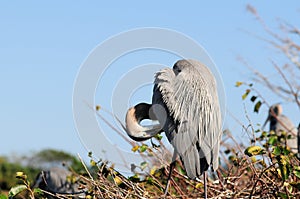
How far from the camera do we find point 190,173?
384 cm

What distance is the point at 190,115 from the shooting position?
391 cm

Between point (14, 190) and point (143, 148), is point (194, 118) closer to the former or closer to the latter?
point (143, 148)

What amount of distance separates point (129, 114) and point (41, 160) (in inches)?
1064

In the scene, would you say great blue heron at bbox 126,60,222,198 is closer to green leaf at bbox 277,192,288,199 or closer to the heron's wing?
the heron's wing

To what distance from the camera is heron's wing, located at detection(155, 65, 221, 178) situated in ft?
12.7

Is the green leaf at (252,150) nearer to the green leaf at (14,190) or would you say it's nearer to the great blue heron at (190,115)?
the great blue heron at (190,115)

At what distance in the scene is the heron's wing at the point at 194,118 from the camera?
12.7 ft

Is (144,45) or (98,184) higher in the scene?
(144,45)

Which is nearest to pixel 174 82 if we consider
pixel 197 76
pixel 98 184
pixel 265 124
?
pixel 197 76

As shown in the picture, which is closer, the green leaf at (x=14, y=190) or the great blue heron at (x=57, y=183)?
the green leaf at (x=14, y=190)

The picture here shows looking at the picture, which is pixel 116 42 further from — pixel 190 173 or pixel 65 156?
pixel 65 156

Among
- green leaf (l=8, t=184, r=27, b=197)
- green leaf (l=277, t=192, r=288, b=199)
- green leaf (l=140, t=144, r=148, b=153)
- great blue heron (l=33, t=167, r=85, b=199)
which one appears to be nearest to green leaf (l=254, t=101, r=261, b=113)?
green leaf (l=140, t=144, r=148, b=153)

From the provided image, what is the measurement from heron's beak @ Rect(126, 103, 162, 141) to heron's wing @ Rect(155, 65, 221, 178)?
0.19 metres

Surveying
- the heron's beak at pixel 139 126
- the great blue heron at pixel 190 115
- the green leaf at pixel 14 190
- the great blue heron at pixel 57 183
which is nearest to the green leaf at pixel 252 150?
the great blue heron at pixel 190 115
